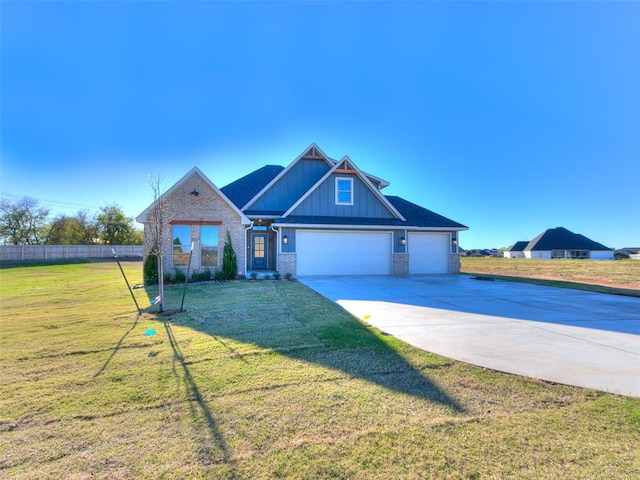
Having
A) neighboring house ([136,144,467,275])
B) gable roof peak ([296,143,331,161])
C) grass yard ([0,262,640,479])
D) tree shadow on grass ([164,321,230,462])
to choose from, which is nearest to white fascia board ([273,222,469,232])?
neighboring house ([136,144,467,275])

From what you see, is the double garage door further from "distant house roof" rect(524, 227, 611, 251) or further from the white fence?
"distant house roof" rect(524, 227, 611, 251)

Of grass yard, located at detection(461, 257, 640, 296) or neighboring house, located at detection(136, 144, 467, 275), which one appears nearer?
grass yard, located at detection(461, 257, 640, 296)

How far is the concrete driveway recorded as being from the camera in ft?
12.9

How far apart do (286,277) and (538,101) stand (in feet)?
56.4

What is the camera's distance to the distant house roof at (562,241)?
54.5 meters

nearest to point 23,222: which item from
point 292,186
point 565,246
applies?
point 292,186

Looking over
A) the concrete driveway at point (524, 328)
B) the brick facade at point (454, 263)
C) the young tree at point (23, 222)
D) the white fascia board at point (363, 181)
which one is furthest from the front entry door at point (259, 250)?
the young tree at point (23, 222)

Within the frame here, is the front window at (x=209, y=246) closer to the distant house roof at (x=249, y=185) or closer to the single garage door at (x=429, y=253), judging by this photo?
the distant house roof at (x=249, y=185)

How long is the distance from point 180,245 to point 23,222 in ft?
135

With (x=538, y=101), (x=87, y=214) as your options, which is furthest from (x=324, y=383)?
(x=87, y=214)

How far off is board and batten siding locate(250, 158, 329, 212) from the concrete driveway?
8429 millimetres

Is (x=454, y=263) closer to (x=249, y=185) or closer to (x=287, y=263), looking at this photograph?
(x=287, y=263)

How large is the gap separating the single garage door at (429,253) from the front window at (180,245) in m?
11.5

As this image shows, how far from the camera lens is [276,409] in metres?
2.89
